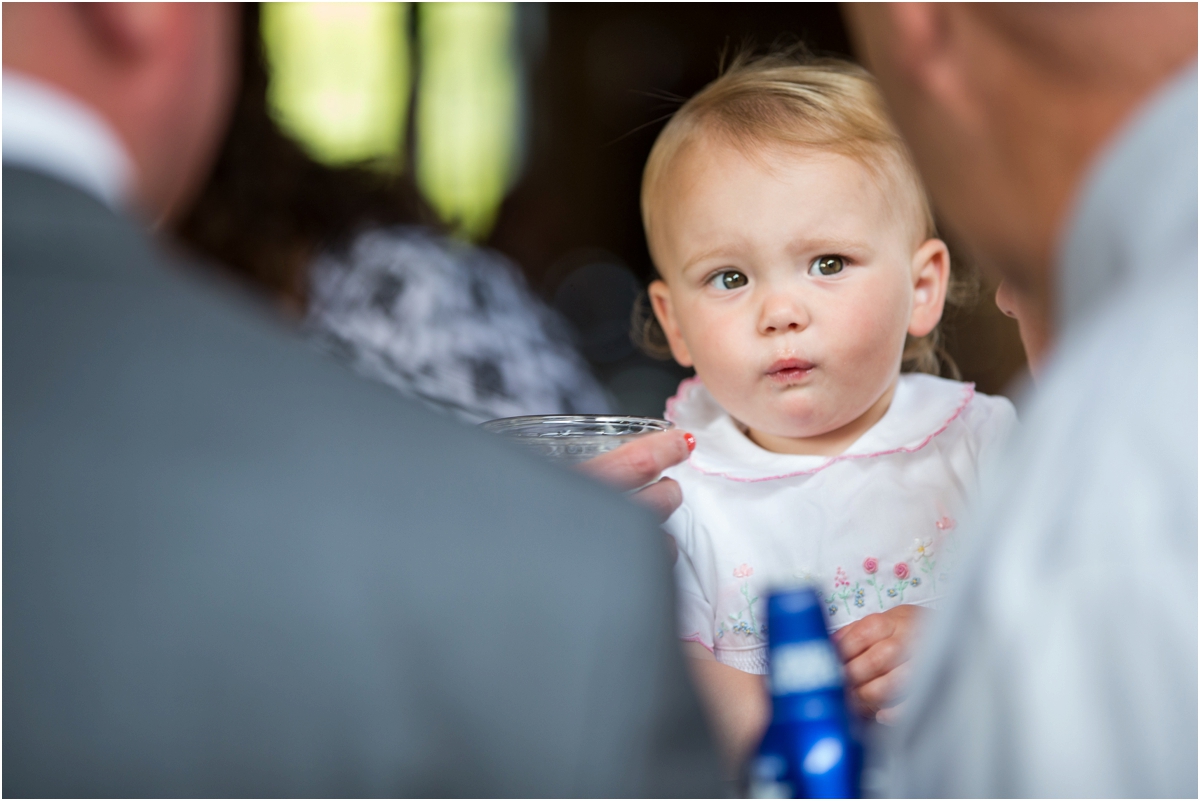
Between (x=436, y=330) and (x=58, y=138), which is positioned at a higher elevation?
(x=436, y=330)

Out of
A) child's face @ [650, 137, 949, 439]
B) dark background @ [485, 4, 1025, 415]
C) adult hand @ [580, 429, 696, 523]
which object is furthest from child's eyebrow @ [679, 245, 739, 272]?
dark background @ [485, 4, 1025, 415]

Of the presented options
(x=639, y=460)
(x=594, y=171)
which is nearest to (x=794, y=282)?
(x=639, y=460)

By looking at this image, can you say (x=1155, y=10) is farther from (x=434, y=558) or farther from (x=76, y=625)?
(x=76, y=625)

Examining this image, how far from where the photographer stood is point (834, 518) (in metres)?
0.94

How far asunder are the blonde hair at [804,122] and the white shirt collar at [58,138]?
2.09 feet

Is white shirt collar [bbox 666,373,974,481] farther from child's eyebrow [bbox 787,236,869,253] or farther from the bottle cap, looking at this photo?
the bottle cap

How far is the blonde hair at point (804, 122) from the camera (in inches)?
37.1

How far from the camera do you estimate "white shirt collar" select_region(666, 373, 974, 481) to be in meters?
0.98

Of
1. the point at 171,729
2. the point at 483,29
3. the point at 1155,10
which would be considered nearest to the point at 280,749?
the point at 171,729

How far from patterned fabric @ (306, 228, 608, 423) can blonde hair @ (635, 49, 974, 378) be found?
0.45 m

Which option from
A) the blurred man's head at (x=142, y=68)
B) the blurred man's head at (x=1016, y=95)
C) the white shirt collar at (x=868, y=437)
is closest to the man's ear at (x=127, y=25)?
the blurred man's head at (x=142, y=68)

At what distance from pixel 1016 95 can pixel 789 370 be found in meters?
0.48

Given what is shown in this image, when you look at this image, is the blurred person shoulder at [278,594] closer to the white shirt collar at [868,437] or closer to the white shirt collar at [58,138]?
the white shirt collar at [58,138]

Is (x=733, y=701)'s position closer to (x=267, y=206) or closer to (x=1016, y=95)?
(x=1016, y=95)
